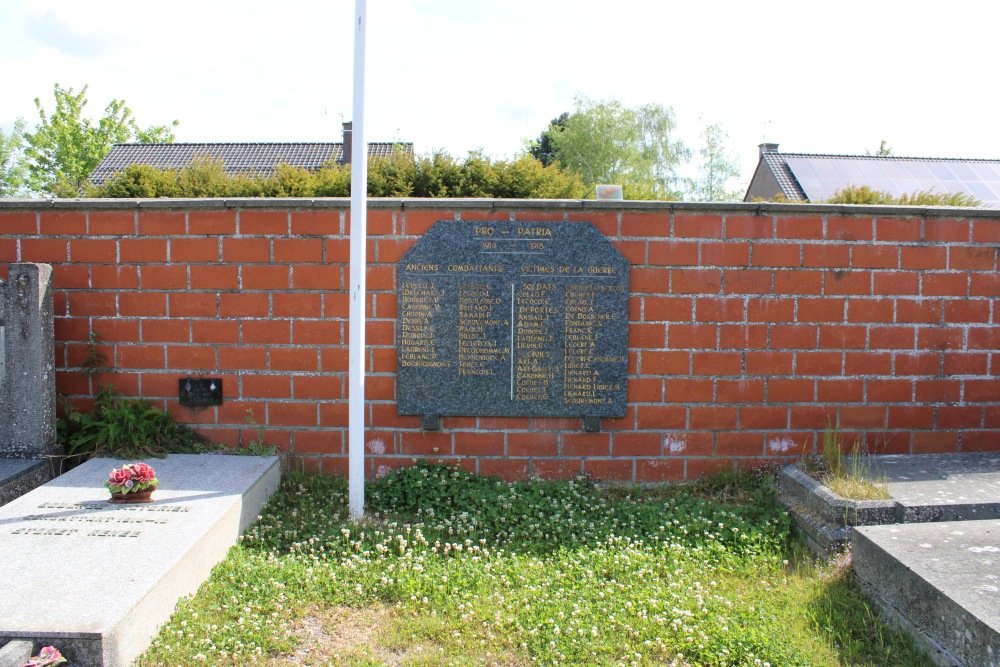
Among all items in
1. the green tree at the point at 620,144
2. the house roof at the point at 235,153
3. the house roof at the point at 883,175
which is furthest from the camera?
the green tree at the point at 620,144

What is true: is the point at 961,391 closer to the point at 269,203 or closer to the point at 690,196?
the point at 269,203

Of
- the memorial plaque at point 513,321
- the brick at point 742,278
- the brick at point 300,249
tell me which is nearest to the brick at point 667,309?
the memorial plaque at point 513,321

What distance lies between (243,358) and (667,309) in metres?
2.61

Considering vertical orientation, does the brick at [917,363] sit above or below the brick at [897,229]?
below

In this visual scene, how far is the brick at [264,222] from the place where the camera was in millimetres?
4449

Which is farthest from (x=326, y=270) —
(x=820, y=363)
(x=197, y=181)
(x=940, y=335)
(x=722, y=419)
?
(x=940, y=335)

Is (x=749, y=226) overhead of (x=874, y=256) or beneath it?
overhead

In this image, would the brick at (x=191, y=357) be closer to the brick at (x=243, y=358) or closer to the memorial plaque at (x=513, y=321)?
the brick at (x=243, y=358)

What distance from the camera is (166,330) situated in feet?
14.9

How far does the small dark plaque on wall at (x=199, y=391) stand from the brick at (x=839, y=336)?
3.71 m

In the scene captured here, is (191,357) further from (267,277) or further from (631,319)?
(631,319)

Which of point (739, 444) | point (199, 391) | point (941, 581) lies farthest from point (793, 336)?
point (199, 391)

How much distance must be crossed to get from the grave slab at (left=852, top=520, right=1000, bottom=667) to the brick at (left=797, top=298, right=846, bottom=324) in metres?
1.51

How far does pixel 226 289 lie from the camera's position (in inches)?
177
